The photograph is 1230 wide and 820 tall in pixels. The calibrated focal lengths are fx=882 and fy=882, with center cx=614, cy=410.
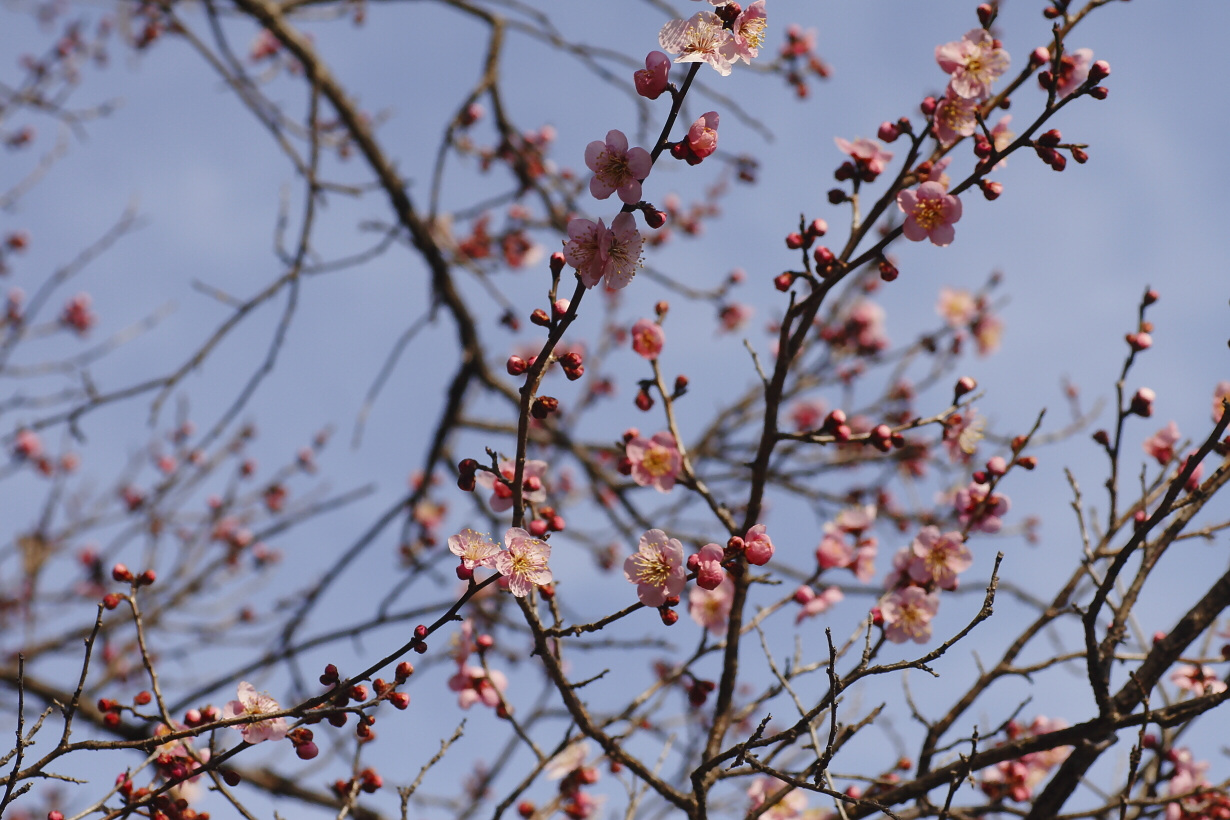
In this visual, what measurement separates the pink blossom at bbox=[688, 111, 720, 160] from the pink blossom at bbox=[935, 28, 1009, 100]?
86 centimetres

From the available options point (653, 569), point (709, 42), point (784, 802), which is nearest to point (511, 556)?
point (653, 569)

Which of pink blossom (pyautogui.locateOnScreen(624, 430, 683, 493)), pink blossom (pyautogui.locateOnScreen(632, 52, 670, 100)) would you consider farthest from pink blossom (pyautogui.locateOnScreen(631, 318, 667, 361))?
pink blossom (pyautogui.locateOnScreen(632, 52, 670, 100))

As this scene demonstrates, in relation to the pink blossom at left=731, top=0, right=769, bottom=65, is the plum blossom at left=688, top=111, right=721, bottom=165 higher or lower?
lower

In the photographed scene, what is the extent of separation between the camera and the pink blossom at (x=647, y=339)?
2588 mm

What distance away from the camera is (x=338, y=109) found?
4105 millimetres

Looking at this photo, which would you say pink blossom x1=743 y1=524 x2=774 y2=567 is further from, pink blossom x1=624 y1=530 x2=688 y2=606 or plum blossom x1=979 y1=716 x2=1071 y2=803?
plum blossom x1=979 y1=716 x2=1071 y2=803

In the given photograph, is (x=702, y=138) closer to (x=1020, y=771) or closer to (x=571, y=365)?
(x=571, y=365)

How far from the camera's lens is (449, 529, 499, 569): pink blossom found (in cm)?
171

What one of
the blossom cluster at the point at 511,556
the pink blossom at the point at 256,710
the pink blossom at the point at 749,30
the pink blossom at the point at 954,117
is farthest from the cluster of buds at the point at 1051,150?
the pink blossom at the point at 256,710

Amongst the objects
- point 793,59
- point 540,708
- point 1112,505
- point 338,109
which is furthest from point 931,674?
point 793,59

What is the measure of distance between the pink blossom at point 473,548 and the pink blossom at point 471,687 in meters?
1.06

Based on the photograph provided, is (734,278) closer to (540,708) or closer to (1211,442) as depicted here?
(540,708)

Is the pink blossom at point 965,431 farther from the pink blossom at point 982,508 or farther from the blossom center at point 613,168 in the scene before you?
the blossom center at point 613,168

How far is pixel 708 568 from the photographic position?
170 cm
